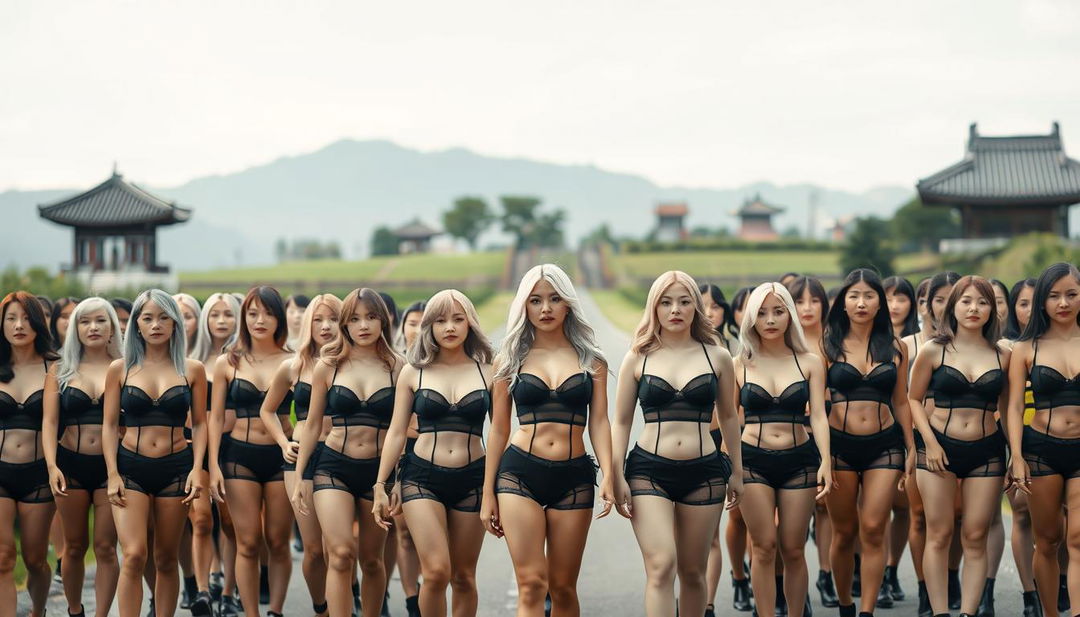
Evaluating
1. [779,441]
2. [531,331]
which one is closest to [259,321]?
[531,331]

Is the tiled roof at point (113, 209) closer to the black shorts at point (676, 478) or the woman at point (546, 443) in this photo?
the woman at point (546, 443)

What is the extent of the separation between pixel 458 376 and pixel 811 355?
2260 mm

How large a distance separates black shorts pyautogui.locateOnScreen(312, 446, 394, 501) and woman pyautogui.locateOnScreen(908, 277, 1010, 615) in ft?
11.3

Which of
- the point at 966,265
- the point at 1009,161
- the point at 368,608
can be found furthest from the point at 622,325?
the point at 368,608

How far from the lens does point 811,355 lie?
22.5 feet

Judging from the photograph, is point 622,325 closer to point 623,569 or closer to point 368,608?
point 623,569

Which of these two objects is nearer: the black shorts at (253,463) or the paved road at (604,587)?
the black shorts at (253,463)

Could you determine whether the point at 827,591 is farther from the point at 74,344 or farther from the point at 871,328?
the point at 74,344

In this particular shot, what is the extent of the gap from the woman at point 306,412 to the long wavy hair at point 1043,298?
4529mm

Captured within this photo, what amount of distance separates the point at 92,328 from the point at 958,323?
5.69 meters

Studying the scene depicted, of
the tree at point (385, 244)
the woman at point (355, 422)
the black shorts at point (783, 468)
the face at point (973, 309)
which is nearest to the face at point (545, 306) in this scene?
the woman at point (355, 422)

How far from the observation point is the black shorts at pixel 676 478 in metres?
6.02

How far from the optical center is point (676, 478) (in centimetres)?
602

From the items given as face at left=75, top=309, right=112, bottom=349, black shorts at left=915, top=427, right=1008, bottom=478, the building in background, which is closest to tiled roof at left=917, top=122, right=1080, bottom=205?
the building in background
